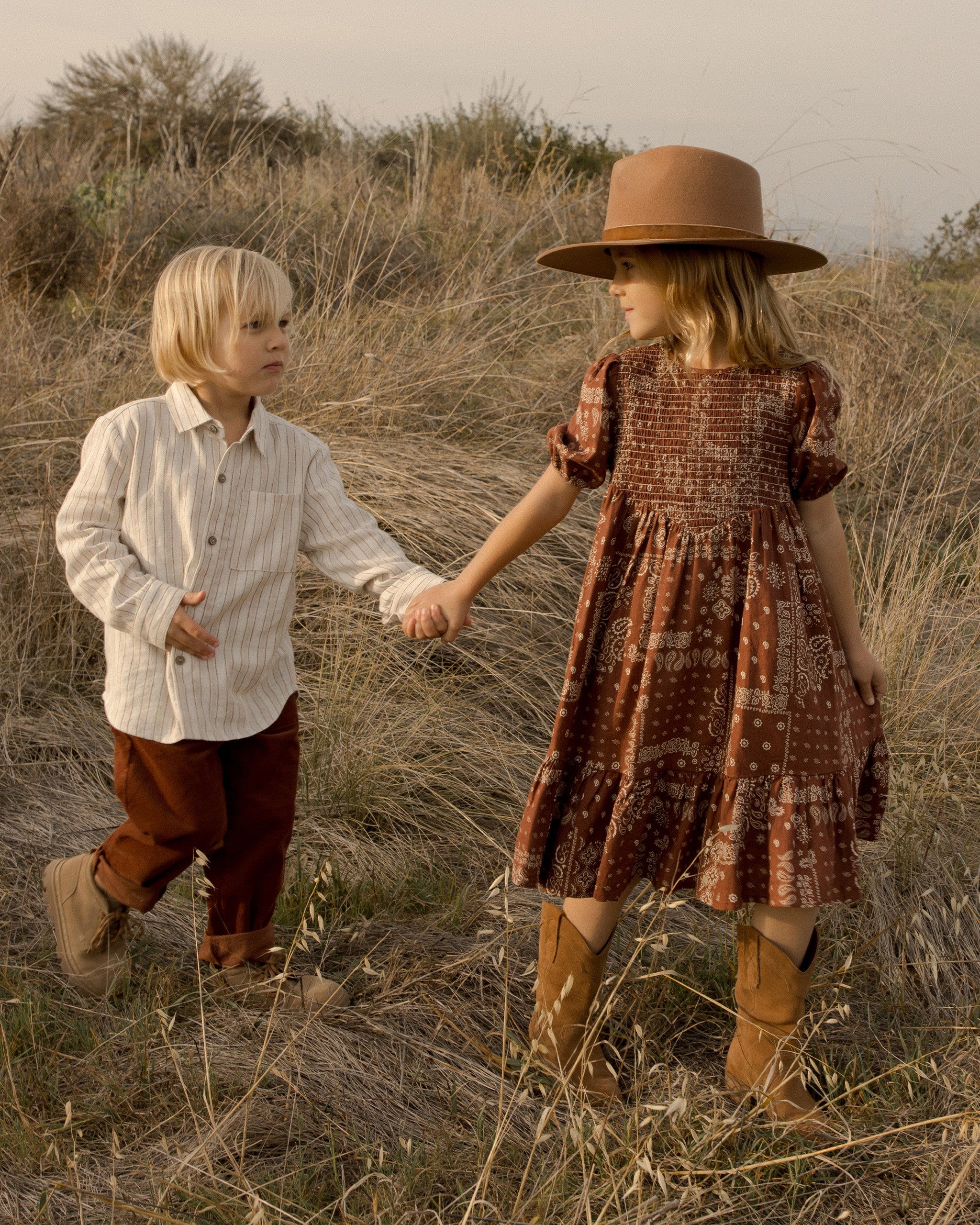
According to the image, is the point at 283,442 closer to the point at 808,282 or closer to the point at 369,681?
the point at 369,681

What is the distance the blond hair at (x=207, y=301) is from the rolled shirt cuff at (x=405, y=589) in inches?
20.0

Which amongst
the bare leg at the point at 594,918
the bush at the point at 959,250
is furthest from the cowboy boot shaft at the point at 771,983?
the bush at the point at 959,250

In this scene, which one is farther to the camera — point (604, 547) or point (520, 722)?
point (520, 722)

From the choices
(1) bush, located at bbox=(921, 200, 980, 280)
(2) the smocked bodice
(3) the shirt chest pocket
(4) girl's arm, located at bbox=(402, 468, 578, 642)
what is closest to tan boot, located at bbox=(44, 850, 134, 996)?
(3) the shirt chest pocket

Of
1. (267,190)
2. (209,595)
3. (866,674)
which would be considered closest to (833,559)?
(866,674)

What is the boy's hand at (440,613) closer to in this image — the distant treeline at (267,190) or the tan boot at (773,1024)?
the tan boot at (773,1024)

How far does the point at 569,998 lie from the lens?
1.97 meters

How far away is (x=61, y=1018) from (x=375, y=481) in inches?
83.1

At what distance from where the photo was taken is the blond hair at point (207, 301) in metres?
1.94

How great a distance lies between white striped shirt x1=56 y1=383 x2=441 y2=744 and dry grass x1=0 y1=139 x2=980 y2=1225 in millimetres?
479

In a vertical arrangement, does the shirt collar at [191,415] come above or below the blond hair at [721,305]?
below

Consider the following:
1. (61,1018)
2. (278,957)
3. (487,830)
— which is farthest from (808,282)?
(61,1018)

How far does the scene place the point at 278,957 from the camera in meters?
2.21

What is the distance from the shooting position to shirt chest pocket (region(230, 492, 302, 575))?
2047 millimetres
